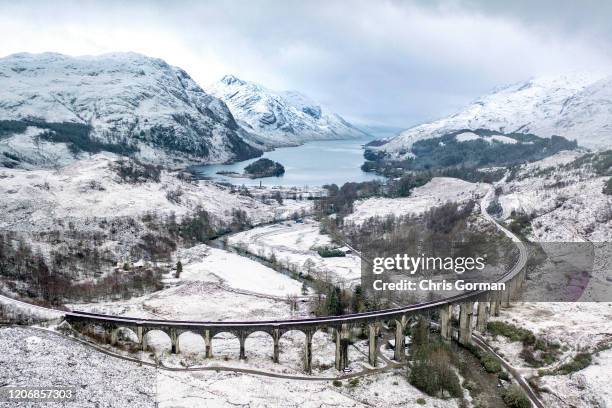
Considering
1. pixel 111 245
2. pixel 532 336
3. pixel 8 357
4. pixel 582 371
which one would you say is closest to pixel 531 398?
pixel 582 371

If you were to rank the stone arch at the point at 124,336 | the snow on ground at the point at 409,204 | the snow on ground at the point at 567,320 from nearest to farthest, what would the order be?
the stone arch at the point at 124,336 < the snow on ground at the point at 567,320 < the snow on ground at the point at 409,204

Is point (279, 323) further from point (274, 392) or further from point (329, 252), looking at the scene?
point (329, 252)

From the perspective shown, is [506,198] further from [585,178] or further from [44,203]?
[44,203]

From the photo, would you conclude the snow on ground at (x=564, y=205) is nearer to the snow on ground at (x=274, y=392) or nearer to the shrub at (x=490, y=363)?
the shrub at (x=490, y=363)

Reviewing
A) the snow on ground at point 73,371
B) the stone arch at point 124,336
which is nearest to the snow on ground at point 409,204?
the stone arch at point 124,336

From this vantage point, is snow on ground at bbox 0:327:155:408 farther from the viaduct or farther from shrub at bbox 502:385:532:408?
shrub at bbox 502:385:532:408

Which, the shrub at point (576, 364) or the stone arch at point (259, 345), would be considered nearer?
the shrub at point (576, 364)

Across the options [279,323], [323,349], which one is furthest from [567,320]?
[279,323]
